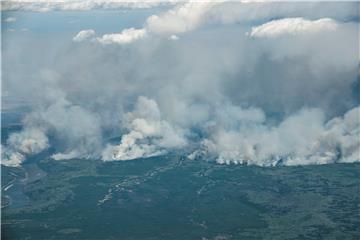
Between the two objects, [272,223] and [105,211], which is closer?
[272,223]

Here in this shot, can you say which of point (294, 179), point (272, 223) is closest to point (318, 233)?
point (272, 223)

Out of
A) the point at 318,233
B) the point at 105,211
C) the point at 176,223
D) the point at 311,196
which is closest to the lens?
the point at 318,233

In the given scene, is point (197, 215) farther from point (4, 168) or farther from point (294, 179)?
point (4, 168)

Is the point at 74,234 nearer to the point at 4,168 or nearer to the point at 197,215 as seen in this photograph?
the point at 197,215

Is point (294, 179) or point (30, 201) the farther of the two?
point (294, 179)

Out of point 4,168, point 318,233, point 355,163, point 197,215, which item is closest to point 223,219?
point 197,215

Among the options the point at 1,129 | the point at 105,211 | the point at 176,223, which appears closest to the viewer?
the point at 176,223

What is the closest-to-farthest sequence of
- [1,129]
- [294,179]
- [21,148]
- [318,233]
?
[318,233]
[294,179]
[21,148]
[1,129]

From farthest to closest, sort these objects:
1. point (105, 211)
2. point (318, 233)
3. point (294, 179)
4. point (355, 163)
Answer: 1. point (355, 163)
2. point (294, 179)
3. point (105, 211)
4. point (318, 233)

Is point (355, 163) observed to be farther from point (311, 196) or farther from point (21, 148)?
point (21, 148)
